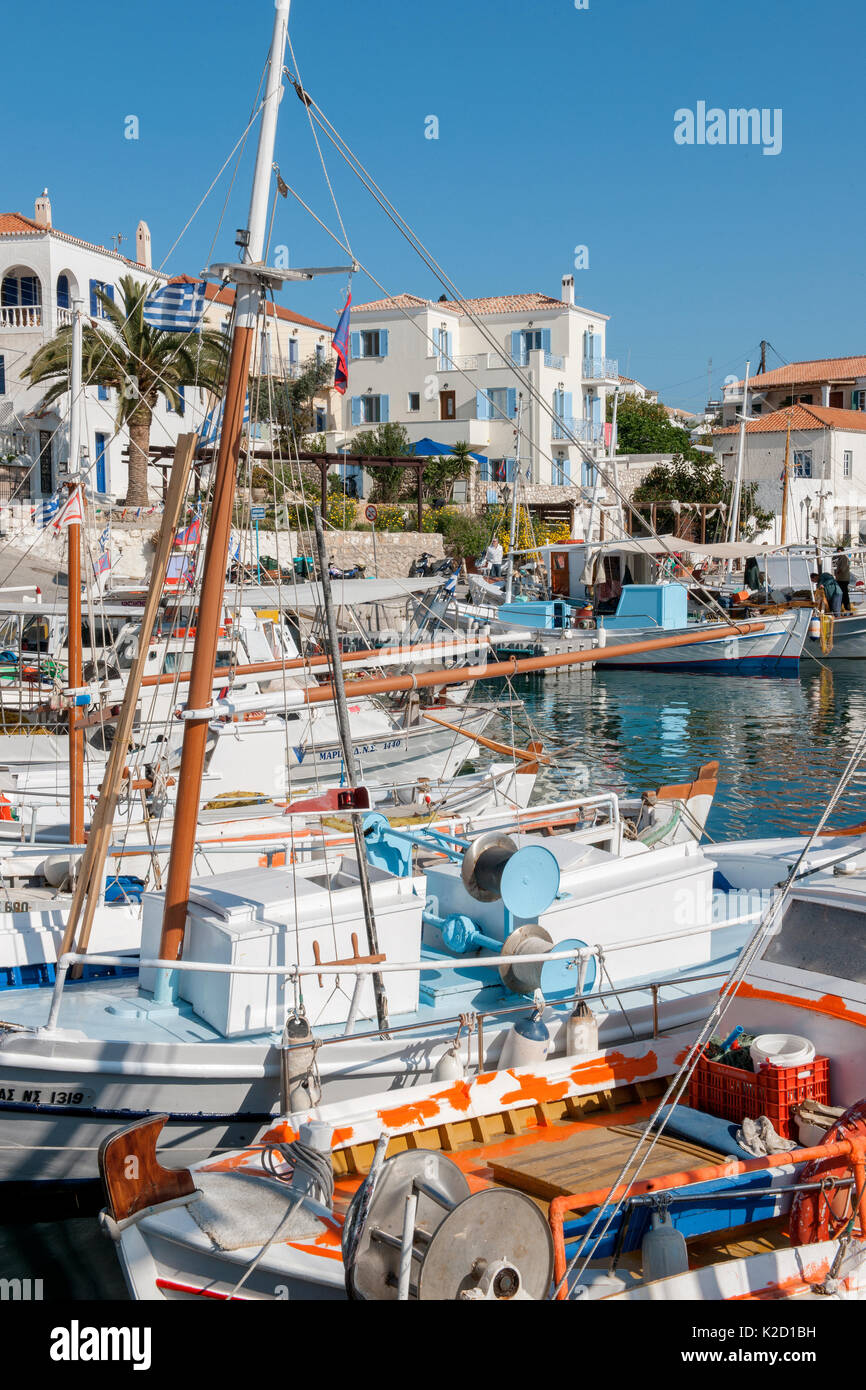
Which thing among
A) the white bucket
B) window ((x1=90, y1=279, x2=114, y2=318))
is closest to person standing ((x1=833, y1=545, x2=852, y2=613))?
window ((x1=90, y1=279, x2=114, y2=318))

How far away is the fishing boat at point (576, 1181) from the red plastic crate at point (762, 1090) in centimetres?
1

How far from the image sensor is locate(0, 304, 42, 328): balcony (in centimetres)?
4938

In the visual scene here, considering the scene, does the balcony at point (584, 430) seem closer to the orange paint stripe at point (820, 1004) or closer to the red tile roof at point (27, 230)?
the red tile roof at point (27, 230)

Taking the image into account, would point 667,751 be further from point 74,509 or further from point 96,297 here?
point 96,297

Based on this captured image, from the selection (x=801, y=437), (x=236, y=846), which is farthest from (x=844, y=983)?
(x=801, y=437)

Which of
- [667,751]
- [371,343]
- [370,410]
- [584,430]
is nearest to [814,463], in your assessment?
[584,430]

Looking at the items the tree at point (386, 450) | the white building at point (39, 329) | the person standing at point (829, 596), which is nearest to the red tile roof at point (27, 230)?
the white building at point (39, 329)

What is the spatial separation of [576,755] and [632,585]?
744 inches

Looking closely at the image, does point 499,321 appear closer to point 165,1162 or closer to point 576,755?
point 576,755

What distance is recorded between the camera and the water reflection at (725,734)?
24.3 meters

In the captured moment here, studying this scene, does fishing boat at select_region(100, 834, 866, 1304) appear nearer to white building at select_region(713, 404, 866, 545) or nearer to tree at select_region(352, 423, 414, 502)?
tree at select_region(352, 423, 414, 502)

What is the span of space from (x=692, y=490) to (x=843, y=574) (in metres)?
17.5

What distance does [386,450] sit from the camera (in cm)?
6209
